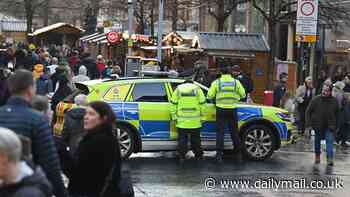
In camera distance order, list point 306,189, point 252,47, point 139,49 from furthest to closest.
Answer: point 139,49 → point 252,47 → point 306,189

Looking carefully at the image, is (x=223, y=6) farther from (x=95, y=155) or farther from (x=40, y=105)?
(x=95, y=155)

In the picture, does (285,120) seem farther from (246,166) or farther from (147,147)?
(147,147)

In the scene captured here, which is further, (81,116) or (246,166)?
(246,166)

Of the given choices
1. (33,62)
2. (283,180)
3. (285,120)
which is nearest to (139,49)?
(33,62)

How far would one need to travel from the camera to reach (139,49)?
120 ft

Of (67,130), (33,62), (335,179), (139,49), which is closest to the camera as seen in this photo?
(67,130)

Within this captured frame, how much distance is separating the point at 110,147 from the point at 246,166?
790 centimetres

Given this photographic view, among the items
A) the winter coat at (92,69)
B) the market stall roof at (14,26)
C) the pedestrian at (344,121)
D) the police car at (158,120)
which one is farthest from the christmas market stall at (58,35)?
the police car at (158,120)

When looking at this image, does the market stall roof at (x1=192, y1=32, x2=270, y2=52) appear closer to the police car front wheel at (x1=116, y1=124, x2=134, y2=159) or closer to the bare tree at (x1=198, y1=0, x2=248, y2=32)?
the bare tree at (x1=198, y1=0, x2=248, y2=32)

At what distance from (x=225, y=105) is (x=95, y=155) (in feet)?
26.1

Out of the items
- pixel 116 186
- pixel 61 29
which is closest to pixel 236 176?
pixel 116 186

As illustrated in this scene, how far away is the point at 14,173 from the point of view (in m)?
4.22

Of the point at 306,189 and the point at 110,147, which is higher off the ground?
the point at 110,147

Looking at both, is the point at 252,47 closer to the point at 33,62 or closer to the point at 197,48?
the point at 197,48
